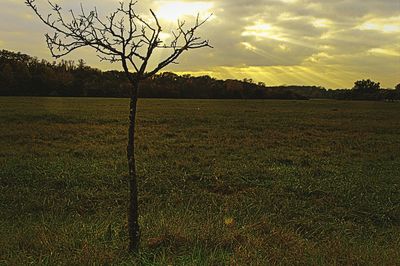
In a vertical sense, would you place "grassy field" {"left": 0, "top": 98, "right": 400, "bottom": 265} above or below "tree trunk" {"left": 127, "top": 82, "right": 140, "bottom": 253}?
below

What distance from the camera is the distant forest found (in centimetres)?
7975

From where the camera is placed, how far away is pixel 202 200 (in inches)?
388

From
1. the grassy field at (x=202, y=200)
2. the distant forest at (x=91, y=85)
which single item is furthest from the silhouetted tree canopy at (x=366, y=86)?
the grassy field at (x=202, y=200)

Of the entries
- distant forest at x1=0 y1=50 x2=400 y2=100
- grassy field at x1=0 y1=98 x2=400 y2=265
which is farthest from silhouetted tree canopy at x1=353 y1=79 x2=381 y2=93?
grassy field at x1=0 y1=98 x2=400 y2=265

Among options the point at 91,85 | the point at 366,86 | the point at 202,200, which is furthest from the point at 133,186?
the point at 366,86

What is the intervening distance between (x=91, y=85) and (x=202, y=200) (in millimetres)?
76793

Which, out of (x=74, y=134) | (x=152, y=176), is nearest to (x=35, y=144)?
(x=74, y=134)

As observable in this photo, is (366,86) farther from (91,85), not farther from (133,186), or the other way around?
(133,186)

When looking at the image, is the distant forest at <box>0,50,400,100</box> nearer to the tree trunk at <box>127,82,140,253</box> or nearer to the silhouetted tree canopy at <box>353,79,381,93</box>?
the silhouetted tree canopy at <box>353,79,381,93</box>

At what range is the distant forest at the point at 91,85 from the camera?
7975 cm

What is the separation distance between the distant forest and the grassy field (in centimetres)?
4823

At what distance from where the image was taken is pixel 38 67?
86750mm

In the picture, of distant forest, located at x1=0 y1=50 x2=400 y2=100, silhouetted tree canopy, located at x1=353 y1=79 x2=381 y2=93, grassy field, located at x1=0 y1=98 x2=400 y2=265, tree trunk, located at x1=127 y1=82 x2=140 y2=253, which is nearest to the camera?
tree trunk, located at x1=127 y1=82 x2=140 y2=253

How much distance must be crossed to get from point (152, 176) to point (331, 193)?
508 cm
